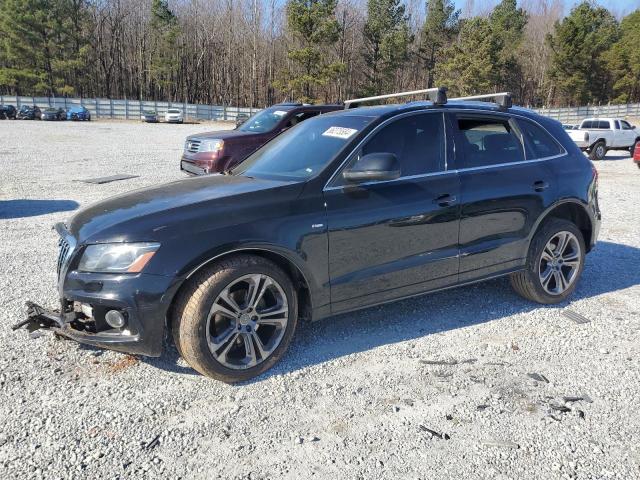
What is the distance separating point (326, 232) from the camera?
11.6 feet

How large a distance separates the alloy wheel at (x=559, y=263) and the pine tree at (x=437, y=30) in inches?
2639

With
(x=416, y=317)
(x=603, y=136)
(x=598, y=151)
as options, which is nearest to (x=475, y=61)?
(x=603, y=136)

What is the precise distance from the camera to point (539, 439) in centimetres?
281

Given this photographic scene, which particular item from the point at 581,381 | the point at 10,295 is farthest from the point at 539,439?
the point at 10,295

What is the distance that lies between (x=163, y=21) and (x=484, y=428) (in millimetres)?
72549

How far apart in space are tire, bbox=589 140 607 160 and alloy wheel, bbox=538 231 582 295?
56.7 ft

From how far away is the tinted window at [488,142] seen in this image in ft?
14.0

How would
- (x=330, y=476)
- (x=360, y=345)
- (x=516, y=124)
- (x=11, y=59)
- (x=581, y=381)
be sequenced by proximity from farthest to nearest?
(x=11, y=59)
(x=516, y=124)
(x=360, y=345)
(x=581, y=381)
(x=330, y=476)

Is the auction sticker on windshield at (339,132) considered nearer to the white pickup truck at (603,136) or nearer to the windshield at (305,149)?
the windshield at (305,149)

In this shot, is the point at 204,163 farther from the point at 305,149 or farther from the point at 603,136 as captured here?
the point at 603,136

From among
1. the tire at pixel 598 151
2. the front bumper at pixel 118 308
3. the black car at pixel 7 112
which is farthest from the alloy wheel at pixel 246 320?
the black car at pixel 7 112

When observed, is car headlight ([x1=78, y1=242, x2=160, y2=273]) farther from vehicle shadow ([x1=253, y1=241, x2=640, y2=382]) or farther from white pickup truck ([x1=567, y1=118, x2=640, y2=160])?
white pickup truck ([x1=567, y1=118, x2=640, y2=160])

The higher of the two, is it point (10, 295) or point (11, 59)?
point (11, 59)

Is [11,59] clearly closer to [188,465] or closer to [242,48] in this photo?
[242,48]
